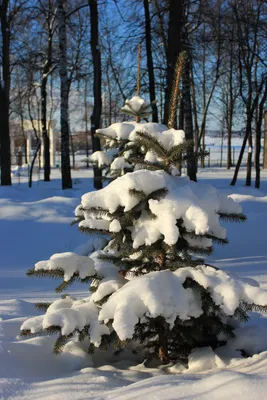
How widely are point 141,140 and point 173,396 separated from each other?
160 centimetres

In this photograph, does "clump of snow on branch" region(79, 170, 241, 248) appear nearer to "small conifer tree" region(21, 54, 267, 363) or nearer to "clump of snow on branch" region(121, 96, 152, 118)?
"small conifer tree" region(21, 54, 267, 363)

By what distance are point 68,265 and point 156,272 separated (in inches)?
22.4

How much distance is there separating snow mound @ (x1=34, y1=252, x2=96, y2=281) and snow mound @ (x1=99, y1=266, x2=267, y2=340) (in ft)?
1.26

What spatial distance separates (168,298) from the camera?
2328 mm

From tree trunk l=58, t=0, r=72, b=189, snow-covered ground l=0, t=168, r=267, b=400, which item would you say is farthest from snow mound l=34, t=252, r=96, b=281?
tree trunk l=58, t=0, r=72, b=189

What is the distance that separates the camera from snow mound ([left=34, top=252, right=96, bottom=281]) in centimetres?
263

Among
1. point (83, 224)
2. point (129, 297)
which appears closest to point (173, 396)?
point (129, 297)

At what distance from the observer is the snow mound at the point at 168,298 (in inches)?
87.1

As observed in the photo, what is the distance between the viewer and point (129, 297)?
2285 millimetres

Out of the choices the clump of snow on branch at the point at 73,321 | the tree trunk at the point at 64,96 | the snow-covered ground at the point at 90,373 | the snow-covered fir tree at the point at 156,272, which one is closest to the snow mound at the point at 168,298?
the snow-covered fir tree at the point at 156,272

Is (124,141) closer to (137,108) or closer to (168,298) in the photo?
(137,108)

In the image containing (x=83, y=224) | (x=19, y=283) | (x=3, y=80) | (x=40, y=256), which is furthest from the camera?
(x=3, y=80)

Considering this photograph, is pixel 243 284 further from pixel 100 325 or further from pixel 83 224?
pixel 83 224

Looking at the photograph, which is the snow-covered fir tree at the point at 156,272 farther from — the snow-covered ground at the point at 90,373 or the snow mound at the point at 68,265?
the snow-covered ground at the point at 90,373
